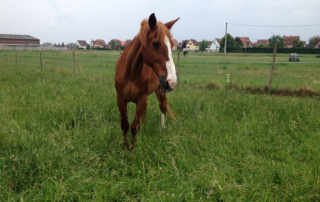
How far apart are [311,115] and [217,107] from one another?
6.42ft

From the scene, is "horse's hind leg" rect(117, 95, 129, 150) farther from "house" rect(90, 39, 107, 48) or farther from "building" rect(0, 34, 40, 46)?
"house" rect(90, 39, 107, 48)

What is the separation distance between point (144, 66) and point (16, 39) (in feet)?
294

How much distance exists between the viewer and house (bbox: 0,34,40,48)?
229 feet

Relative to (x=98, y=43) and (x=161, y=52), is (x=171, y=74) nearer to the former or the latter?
(x=161, y=52)

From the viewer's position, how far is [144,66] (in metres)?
3.30

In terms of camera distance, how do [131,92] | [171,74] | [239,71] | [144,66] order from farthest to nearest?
[239,71]
[144,66]
[131,92]
[171,74]

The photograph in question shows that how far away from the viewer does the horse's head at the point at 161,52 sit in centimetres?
230

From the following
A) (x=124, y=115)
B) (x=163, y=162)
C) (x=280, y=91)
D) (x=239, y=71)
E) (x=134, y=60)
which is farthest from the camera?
(x=239, y=71)

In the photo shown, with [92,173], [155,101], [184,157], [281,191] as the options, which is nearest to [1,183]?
[92,173]

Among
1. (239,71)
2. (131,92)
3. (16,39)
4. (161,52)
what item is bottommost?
(131,92)

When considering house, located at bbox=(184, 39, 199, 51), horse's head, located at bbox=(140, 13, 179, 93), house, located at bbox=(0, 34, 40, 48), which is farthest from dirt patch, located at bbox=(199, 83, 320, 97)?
house, located at bbox=(184, 39, 199, 51)

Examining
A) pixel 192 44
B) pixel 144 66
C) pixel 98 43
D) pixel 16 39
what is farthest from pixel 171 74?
pixel 98 43

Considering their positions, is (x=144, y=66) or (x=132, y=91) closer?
(x=132, y=91)

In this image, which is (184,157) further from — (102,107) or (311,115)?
(311,115)
